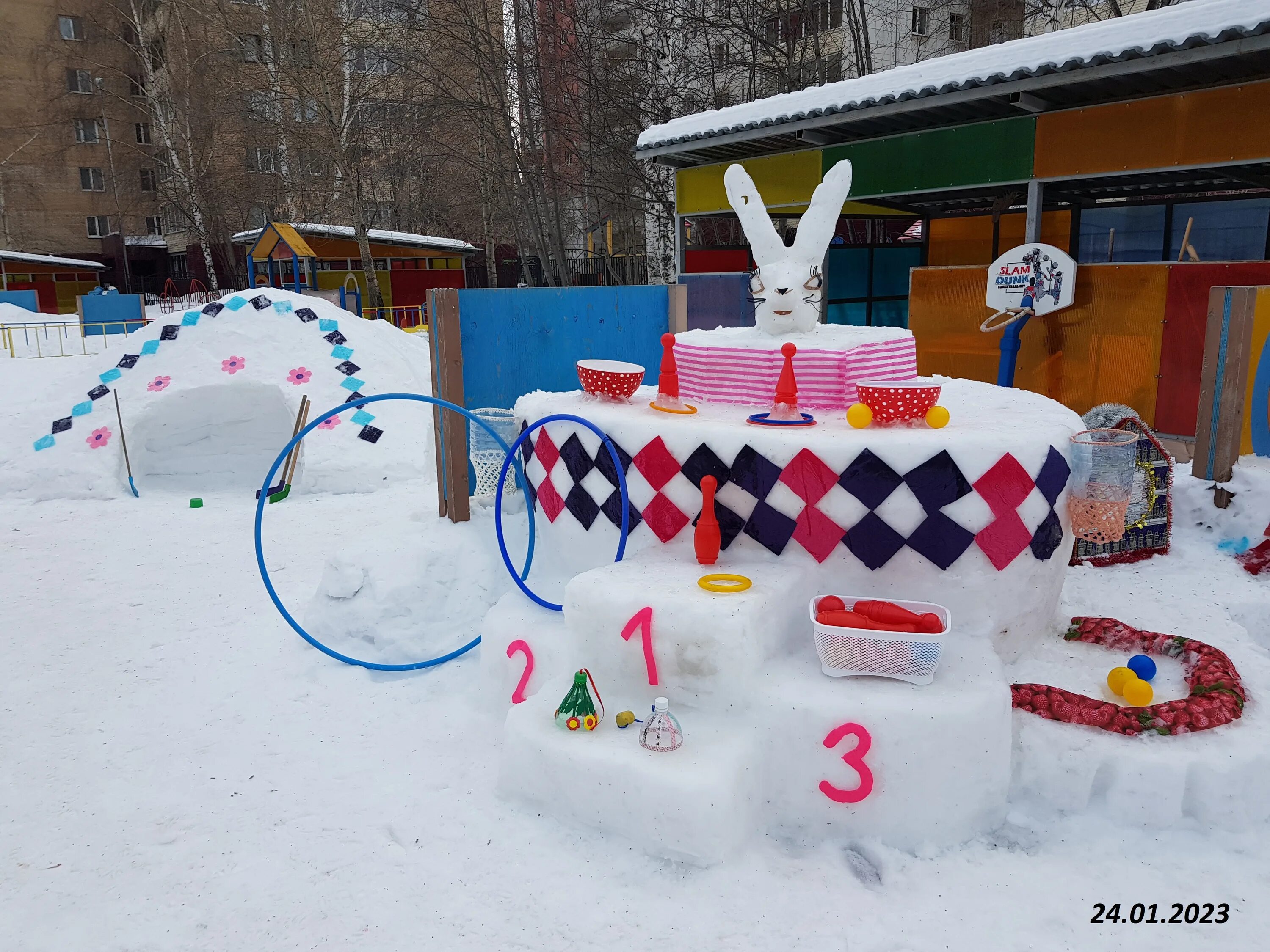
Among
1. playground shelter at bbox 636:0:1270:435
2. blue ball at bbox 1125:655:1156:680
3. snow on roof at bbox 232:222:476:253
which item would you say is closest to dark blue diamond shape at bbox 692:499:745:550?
blue ball at bbox 1125:655:1156:680

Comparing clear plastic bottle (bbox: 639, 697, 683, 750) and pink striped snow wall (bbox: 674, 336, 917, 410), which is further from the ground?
pink striped snow wall (bbox: 674, 336, 917, 410)

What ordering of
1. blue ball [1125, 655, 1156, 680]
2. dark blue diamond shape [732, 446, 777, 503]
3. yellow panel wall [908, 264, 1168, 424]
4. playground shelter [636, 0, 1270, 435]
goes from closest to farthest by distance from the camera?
blue ball [1125, 655, 1156, 680] → dark blue diamond shape [732, 446, 777, 503] → playground shelter [636, 0, 1270, 435] → yellow panel wall [908, 264, 1168, 424]

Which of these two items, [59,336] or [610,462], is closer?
[610,462]

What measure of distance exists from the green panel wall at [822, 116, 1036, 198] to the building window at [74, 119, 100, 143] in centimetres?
3366

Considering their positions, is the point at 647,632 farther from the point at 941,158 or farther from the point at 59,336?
the point at 59,336

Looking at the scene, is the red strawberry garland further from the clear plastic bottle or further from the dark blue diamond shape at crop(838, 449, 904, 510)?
the clear plastic bottle

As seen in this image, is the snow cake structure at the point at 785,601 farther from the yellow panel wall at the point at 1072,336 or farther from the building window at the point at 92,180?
the building window at the point at 92,180

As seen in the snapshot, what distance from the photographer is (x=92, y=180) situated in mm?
33281

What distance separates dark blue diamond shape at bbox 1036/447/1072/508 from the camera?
359cm

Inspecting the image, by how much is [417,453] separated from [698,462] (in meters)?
5.55

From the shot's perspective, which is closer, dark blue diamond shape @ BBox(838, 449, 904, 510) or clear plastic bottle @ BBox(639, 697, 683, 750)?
clear plastic bottle @ BBox(639, 697, 683, 750)

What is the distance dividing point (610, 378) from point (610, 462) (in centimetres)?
71

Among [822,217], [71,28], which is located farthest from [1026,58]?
[71,28]

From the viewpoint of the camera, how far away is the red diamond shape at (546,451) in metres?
4.54
